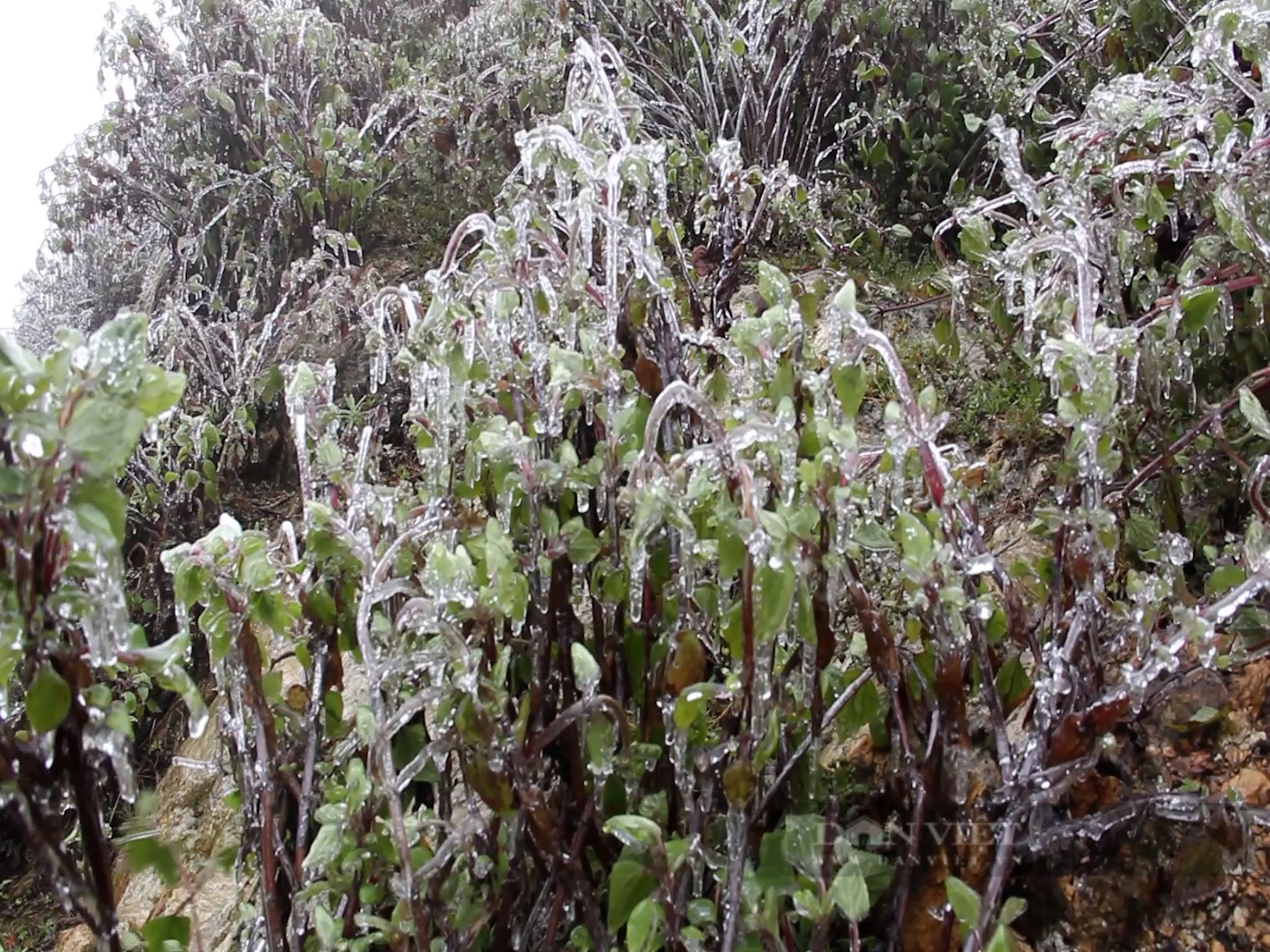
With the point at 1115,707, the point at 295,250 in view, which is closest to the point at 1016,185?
the point at 1115,707

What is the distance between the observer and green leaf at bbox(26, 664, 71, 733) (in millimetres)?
753

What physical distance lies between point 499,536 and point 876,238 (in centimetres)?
210

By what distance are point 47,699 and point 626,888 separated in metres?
0.62

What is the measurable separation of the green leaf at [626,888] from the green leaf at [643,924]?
0.05 meters

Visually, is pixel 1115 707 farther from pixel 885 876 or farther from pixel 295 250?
pixel 295 250

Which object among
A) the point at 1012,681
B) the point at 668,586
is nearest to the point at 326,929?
the point at 668,586

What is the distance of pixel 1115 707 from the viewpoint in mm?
1091

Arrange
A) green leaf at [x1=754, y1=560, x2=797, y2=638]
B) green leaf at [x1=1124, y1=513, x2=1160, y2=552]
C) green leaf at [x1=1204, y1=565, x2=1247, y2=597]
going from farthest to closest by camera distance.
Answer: green leaf at [x1=1124, y1=513, x2=1160, y2=552]
green leaf at [x1=1204, y1=565, x2=1247, y2=597]
green leaf at [x1=754, y1=560, x2=797, y2=638]

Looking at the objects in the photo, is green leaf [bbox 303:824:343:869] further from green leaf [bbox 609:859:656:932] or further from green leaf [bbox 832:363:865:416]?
green leaf [bbox 832:363:865:416]

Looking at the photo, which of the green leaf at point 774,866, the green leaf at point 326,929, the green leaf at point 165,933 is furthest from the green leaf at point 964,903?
the green leaf at point 165,933

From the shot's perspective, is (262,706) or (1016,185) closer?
(262,706)

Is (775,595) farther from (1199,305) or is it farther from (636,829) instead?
(1199,305)

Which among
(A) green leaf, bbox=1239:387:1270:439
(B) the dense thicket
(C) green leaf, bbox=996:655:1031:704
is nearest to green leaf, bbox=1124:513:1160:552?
(B) the dense thicket

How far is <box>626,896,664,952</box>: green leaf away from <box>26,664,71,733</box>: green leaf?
0.58 meters
